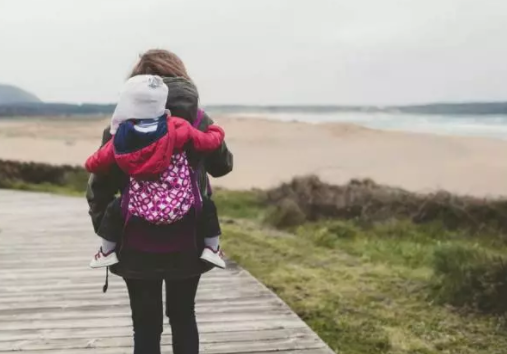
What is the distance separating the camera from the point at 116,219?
2.85 m

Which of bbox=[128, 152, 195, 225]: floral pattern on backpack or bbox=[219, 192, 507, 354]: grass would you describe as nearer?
bbox=[128, 152, 195, 225]: floral pattern on backpack

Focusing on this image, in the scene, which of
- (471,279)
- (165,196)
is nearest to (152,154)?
(165,196)

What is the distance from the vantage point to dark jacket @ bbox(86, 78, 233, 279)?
9.25 ft

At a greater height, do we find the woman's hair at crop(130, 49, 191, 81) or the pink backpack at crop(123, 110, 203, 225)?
the woman's hair at crop(130, 49, 191, 81)

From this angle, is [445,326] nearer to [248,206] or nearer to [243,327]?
[243,327]

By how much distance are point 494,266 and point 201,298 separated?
178cm

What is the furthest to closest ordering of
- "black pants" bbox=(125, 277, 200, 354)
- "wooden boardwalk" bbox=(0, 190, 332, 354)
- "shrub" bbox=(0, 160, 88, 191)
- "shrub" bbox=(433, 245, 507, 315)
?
1. "shrub" bbox=(0, 160, 88, 191)
2. "shrub" bbox=(433, 245, 507, 315)
3. "wooden boardwalk" bbox=(0, 190, 332, 354)
4. "black pants" bbox=(125, 277, 200, 354)

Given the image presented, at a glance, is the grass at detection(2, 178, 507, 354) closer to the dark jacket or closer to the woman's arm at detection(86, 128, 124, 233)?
the dark jacket

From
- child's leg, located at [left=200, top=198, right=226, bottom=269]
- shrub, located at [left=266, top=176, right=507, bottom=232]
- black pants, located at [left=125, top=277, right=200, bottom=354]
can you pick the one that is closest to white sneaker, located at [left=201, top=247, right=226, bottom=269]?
child's leg, located at [left=200, top=198, right=226, bottom=269]

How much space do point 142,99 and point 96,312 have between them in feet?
7.30

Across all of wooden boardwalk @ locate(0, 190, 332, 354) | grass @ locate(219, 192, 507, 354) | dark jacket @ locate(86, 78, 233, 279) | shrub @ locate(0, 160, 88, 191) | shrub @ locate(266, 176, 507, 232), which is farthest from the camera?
shrub @ locate(0, 160, 88, 191)

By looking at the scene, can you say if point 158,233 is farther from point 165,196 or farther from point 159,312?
point 159,312

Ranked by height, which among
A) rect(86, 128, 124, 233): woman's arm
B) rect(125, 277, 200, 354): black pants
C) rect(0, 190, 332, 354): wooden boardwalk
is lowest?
rect(0, 190, 332, 354): wooden boardwalk

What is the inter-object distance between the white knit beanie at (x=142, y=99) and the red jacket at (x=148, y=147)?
→ 4 cm
